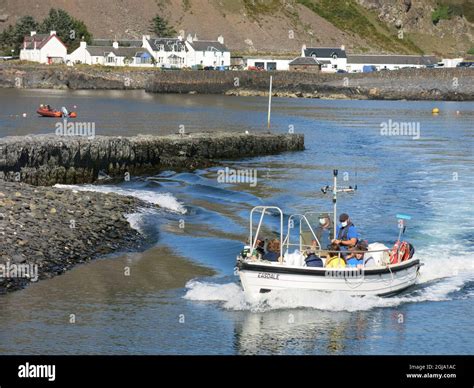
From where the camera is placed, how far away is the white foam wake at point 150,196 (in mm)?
44500

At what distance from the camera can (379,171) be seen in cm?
6406

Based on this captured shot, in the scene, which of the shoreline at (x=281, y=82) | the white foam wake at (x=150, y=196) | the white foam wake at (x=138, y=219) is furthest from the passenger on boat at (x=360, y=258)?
the shoreline at (x=281, y=82)

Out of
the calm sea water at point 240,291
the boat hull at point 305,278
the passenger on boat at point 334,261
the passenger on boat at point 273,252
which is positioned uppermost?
the passenger on boat at point 273,252

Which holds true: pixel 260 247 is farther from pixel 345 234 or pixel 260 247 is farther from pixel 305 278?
pixel 345 234

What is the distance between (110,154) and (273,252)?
29.9 m

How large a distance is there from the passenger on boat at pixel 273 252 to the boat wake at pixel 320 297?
1.03 m

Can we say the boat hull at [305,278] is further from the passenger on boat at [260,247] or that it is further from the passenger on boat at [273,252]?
the passenger on boat at [260,247]

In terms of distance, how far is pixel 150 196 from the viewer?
4681 cm

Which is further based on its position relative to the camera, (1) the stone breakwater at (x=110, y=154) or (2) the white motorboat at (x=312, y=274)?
(1) the stone breakwater at (x=110, y=154)

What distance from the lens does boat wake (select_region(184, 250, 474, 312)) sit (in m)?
27.1

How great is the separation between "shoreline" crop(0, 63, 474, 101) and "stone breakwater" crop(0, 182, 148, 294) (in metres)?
138

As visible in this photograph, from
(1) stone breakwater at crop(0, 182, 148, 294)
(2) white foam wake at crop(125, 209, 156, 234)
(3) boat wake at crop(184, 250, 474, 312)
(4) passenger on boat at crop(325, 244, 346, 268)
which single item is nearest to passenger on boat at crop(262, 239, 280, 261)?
(3) boat wake at crop(184, 250, 474, 312)

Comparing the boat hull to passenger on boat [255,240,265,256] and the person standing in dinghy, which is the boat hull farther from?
the person standing in dinghy
